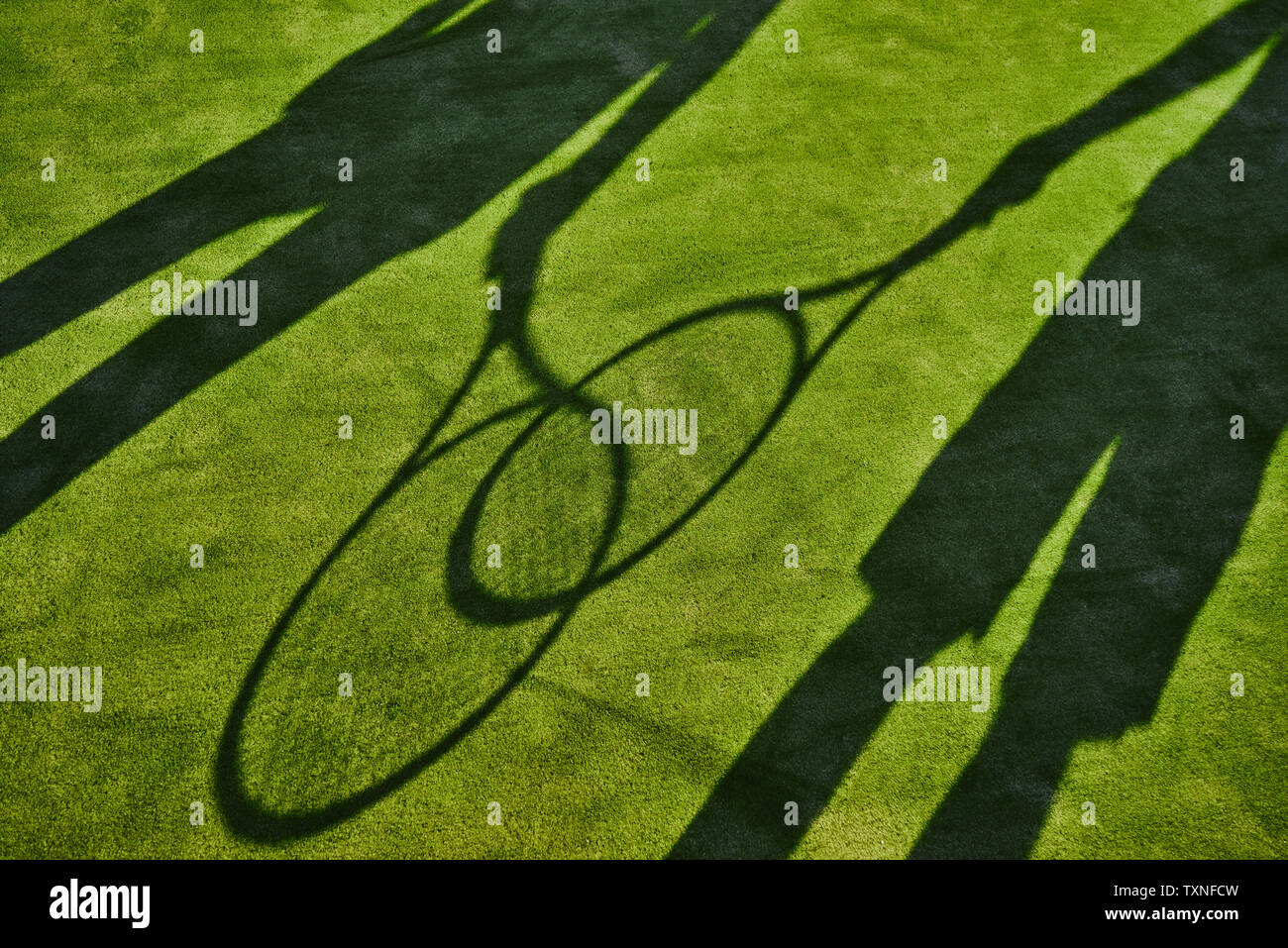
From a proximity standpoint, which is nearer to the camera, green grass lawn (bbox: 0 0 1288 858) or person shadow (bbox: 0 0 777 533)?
→ green grass lawn (bbox: 0 0 1288 858)

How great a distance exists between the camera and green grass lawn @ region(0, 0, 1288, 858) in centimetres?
649

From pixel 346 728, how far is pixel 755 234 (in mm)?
6161

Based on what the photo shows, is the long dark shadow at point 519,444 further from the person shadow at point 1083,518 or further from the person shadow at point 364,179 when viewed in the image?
the person shadow at point 1083,518

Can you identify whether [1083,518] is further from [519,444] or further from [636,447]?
[519,444]

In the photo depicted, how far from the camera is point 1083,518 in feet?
24.9

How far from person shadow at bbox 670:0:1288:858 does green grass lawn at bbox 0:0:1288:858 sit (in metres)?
0.04

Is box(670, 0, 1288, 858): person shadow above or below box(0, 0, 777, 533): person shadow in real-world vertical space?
below

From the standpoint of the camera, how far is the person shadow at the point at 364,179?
8125mm

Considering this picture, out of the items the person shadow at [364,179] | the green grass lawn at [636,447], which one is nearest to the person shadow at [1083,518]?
the green grass lawn at [636,447]

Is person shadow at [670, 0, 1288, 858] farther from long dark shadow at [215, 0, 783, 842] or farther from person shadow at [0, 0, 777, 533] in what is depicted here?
person shadow at [0, 0, 777, 533]

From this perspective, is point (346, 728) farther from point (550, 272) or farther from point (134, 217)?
point (134, 217)

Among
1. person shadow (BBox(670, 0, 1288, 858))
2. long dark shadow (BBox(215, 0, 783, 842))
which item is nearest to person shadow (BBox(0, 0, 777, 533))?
long dark shadow (BBox(215, 0, 783, 842))

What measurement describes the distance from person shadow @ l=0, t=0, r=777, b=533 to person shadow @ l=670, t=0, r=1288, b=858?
4139 mm

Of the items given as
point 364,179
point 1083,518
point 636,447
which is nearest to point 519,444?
point 636,447
